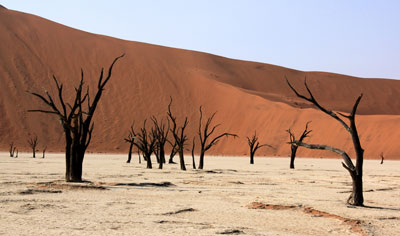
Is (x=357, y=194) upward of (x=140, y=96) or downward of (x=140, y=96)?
downward

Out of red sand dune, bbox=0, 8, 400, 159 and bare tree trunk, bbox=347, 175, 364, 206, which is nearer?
bare tree trunk, bbox=347, 175, 364, 206

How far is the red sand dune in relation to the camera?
200 feet

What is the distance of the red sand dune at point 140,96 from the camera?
61.0 metres

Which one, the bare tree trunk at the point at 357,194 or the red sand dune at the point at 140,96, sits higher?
the red sand dune at the point at 140,96

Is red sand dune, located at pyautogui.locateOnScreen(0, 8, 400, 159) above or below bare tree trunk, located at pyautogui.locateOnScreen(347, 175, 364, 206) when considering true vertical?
above

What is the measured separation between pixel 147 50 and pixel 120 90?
19.3 meters

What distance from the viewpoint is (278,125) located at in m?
66.4

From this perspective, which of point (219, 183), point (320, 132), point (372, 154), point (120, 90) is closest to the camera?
point (219, 183)

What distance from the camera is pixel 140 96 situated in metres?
73.8

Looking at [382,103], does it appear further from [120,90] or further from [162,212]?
[162,212]

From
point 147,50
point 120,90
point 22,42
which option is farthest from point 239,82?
point 22,42

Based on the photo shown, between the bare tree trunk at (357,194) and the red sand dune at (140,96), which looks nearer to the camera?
the bare tree trunk at (357,194)

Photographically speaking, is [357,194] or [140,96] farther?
[140,96]

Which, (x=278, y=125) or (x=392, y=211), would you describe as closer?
(x=392, y=211)
